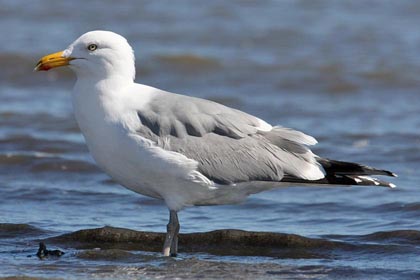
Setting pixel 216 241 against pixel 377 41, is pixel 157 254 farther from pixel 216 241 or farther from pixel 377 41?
pixel 377 41

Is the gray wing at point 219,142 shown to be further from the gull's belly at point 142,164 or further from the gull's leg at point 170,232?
the gull's leg at point 170,232

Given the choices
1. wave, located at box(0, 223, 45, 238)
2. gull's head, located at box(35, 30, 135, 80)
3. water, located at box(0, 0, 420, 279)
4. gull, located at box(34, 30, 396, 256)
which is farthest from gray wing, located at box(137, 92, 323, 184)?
wave, located at box(0, 223, 45, 238)

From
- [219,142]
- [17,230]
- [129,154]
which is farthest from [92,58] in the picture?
[17,230]

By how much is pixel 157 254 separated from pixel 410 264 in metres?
1.80

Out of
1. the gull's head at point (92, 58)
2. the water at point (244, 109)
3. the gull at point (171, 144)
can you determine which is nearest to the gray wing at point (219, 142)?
the gull at point (171, 144)

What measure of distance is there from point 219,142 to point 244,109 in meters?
5.55

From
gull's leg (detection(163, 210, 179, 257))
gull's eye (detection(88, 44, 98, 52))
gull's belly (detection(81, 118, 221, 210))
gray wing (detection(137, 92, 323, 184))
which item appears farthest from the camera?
gull's leg (detection(163, 210, 179, 257))

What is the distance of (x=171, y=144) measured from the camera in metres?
6.80

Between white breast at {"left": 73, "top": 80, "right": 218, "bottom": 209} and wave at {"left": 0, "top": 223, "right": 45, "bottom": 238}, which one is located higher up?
white breast at {"left": 73, "top": 80, "right": 218, "bottom": 209}

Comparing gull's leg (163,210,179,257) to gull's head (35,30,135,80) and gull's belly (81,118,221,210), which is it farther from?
gull's head (35,30,135,80)

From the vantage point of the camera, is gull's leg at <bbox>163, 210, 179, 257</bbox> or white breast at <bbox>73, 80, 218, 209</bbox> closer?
white breast at <bbox>73, 80, 218, 209</bbox>

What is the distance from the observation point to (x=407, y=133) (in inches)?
435

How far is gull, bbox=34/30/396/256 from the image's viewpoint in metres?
6.75

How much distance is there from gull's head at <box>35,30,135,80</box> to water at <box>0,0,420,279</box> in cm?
131
